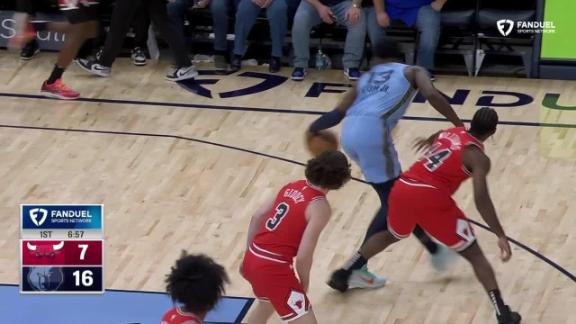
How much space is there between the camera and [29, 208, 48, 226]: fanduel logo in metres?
7.03

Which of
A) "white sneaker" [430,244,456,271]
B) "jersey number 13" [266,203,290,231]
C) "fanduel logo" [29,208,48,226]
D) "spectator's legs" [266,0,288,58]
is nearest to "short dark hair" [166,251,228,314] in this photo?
"jersey number 13" [266,203,290,231]

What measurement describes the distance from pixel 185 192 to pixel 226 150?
923mm

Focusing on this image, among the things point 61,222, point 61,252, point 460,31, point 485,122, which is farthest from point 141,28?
point 485,122

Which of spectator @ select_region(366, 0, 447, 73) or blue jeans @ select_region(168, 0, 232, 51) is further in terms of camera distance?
blue jeans @ select_region(168, 0, 232, 51)

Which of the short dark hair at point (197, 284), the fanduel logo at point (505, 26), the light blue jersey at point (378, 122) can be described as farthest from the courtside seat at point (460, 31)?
the short dark hair at point (197, 284)

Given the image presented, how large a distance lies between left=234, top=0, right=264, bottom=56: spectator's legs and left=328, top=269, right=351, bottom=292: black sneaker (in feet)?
15.5

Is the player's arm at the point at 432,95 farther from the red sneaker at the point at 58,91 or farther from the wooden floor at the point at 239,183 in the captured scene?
the red sneaker at the point at 58,91

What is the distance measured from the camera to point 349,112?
6953 millimetres

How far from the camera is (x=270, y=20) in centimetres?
1119

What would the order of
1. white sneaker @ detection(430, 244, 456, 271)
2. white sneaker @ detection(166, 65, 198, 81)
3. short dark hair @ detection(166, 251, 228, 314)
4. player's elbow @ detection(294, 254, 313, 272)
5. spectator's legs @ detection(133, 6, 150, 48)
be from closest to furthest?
short dark hair @ detection(166, 251, 228, 314) < player's elbow @ detection(294, 254, 313, 272) < white sneaker @ detection(430, 244, 456, 271) < white sneaker @ detection(166, 65, 198, 81) < spectator's legs @ detection(133, 6, 150, 48)

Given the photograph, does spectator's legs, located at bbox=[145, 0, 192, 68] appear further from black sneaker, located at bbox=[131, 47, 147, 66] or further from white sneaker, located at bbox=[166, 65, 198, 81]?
black sneaker, located at bbox=[131, 47, 147, 66]

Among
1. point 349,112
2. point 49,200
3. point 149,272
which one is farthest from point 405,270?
point 49,200

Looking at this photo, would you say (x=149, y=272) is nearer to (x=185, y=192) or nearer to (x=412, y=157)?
(x=185, y=192)

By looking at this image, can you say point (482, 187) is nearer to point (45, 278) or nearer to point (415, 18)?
point (45, 278)
